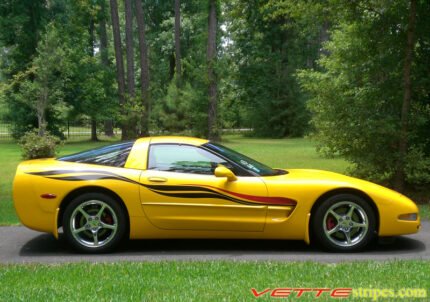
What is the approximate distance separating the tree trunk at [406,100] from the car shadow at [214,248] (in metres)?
3.65

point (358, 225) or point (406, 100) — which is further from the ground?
point (406, 100)

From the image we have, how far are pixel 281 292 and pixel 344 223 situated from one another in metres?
1.97

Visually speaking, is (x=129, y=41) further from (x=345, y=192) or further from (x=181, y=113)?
(x=345, y=192)

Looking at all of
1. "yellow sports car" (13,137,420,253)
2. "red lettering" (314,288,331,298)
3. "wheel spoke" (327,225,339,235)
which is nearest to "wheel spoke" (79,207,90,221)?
"yellow sports car" (13,137,420,253)

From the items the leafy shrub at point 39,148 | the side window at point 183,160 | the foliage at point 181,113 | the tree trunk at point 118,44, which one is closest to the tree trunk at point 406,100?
the side window at point 183,160

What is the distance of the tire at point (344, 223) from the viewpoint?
19.1ft

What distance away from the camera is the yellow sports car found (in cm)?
585

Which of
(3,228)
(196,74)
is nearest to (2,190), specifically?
(3,228)

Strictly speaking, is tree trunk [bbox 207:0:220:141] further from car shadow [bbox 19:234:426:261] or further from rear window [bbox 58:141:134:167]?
car shadow [bbox 19:234:426:261]

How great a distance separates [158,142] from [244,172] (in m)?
1.11

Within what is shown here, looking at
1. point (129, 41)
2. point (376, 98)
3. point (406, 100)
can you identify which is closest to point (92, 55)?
point (129, 41)

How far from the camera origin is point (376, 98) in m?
10.8

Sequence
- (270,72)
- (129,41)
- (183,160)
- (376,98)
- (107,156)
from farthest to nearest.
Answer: (270,72) → (129,41) → (376,98) → (107,156) → (183,160)

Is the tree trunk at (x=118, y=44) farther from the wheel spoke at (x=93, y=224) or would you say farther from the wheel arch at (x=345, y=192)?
the wheel arch at (x=345, y=192)
